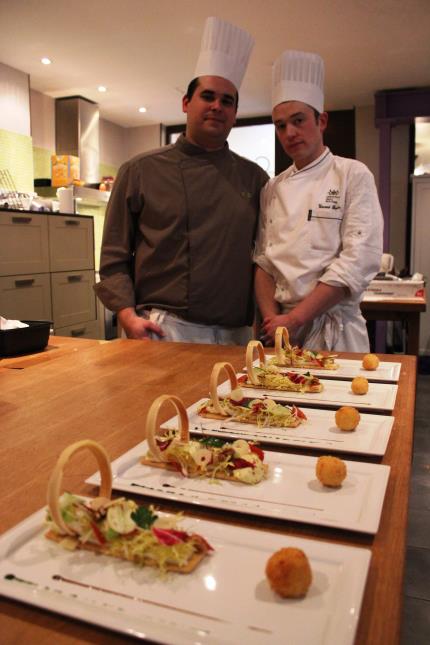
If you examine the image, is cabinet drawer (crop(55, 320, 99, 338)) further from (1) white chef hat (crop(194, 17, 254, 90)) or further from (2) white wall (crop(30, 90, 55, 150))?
(1) white chef hat (crop(194, 17, 254, 90))

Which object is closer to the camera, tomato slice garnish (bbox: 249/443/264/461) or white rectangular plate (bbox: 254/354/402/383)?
tomato slice garnish (bbox: 249/443/264/461)

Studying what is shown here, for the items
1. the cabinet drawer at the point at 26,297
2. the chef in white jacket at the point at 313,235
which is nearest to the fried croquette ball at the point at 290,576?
the chef in white jacket at the point at 313,235

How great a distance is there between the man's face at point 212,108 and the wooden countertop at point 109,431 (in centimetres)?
71

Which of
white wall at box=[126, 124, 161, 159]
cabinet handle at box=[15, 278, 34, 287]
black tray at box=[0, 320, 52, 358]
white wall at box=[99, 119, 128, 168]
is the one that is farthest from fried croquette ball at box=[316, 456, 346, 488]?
white wall at box=[126, 124, 161, 159]

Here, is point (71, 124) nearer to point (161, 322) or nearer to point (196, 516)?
point (161, 322)

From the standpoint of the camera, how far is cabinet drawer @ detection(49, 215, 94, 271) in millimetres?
4629

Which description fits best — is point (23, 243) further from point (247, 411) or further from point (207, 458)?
point (207, 458)

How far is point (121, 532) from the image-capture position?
20.7 inches

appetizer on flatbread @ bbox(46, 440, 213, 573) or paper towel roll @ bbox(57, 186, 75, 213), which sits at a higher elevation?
paper towel roll @ bbox(57, 186, 75, 213)

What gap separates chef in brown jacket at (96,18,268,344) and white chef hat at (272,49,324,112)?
5.6 inches

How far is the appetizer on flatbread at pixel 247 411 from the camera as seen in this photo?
90 centimetres

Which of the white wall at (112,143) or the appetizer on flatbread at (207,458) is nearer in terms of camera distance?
the appetizer on flatbread at (207,458)

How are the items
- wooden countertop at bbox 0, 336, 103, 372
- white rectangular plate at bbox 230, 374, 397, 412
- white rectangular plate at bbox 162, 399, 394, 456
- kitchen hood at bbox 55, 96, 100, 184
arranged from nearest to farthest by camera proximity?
1. white rectangular plate at bbox 162, 399, 394, 456
2. white rectangular plate at bbox 230, 374, 397, 412
3. wooden countertop at bbox 0, 336, 103, 372
4. kitchen hood at bbox 55, 96, 100, 184

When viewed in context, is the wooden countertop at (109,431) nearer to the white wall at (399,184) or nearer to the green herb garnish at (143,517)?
the green herb garnish at (143,517)
